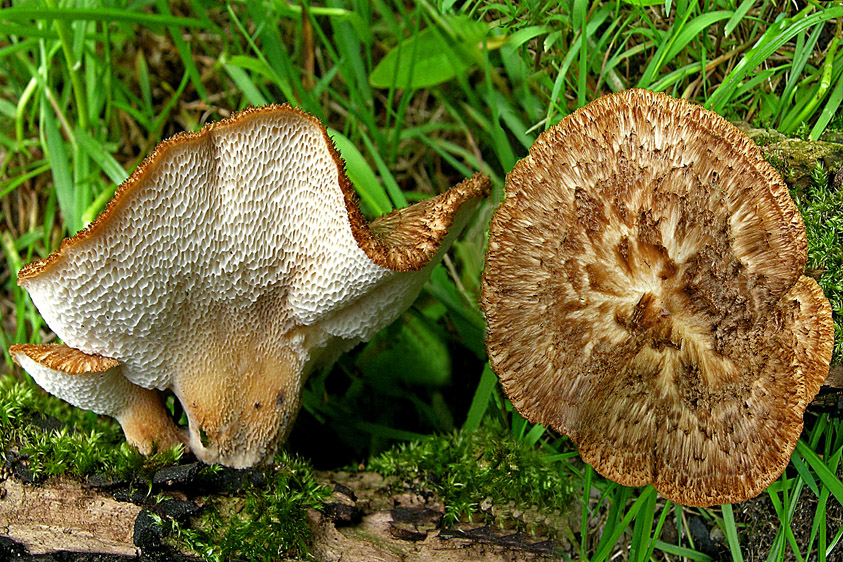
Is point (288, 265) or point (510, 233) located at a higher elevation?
point (288, 265)

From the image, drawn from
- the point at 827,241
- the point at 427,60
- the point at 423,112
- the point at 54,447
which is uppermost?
the point at 427,60

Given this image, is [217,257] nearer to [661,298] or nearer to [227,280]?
[227,280]

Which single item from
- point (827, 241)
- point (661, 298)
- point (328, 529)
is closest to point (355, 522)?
point (328, 529)

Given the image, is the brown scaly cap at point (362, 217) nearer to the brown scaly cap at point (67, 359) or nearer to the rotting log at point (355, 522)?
the brown scaly cap at point (67, 359)

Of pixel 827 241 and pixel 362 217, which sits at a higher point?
pixel 362 217

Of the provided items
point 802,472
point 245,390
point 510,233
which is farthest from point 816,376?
point 245,390

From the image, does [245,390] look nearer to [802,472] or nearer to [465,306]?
[465,306]

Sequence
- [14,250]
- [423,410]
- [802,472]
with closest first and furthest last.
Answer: [802,472] → [423,410] → [14,250]
